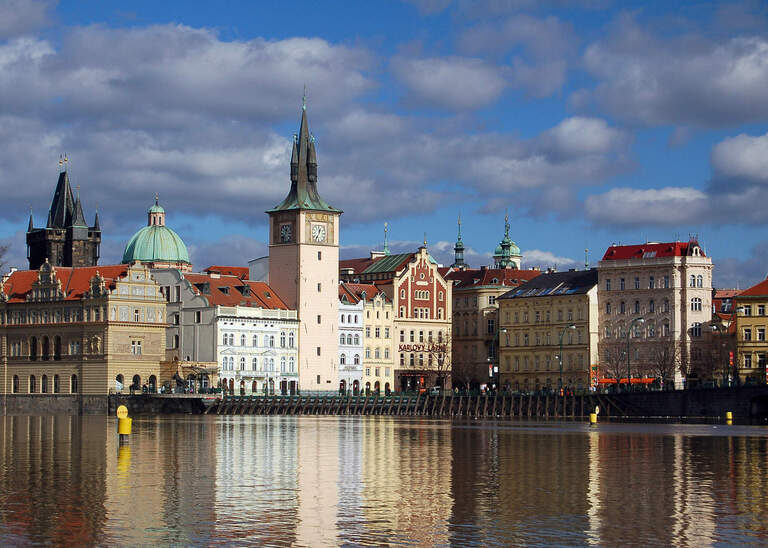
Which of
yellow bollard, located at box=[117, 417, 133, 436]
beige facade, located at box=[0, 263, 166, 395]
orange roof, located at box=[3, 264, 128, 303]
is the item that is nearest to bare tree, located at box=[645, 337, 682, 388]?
beige facade, located at box=[0, 263, 166, 395]

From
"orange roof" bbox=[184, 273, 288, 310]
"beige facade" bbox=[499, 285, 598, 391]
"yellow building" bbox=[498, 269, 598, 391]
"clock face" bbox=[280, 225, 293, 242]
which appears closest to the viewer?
"orange roof" bbox=[184, 273, 288, 310]

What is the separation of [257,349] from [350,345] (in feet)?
51.4

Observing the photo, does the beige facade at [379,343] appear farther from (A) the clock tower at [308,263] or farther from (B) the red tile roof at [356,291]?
(A) the clock tower at [308,263]

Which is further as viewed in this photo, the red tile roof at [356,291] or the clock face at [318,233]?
the red tile roof at [356,291]

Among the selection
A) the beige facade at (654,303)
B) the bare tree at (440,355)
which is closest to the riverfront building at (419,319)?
the bare tree at (440,355)

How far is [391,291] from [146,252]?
31.1 metres

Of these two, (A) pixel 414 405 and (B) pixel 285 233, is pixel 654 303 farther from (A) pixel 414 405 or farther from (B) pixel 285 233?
(B) pixel 285 233

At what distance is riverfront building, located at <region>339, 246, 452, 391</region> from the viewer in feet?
572

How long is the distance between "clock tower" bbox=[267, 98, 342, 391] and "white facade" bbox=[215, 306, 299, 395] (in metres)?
1.75

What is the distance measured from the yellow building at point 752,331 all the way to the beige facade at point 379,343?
4389cm

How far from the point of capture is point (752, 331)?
144000 mm

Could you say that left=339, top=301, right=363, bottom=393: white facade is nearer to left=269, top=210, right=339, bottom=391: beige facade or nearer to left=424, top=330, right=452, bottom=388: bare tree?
left=269, top=210, right=339, bottom=391: beige facade

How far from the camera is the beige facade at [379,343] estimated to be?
171 meters

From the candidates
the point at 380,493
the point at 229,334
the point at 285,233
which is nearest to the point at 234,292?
the point at 229,334
